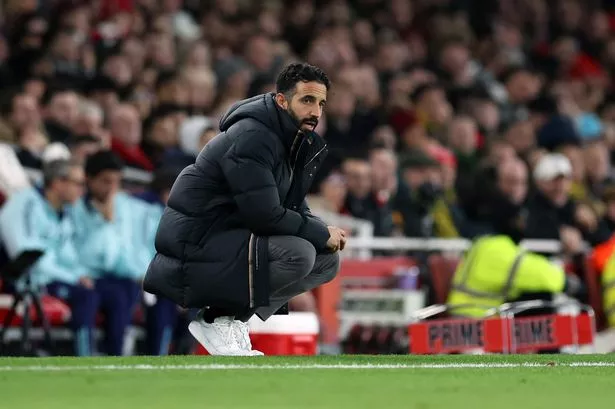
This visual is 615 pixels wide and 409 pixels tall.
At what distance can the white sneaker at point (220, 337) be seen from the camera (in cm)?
968

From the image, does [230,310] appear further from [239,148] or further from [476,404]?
[476,404]

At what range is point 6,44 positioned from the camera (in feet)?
56.1

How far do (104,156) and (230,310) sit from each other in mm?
3733

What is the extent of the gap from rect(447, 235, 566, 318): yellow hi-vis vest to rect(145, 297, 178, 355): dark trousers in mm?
A: 2166

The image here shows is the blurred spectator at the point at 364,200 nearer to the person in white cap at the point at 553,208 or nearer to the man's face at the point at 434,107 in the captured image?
the person in white cap at the point at 553,208

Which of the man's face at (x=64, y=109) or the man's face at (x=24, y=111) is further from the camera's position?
Answer: the man's face at (x=64, y=109)

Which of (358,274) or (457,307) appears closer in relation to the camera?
(457,307)

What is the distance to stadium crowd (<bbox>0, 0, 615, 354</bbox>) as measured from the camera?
1379 cm

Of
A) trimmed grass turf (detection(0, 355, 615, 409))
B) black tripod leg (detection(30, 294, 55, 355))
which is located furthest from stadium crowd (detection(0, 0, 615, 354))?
trimmed grass turf (detection(0, 355, 615, 409))

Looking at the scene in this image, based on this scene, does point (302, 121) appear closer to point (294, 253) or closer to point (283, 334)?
point (294, 253)

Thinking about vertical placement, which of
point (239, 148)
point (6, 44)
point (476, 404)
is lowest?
point (476, 404)

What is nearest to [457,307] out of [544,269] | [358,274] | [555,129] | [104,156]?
[544,269]

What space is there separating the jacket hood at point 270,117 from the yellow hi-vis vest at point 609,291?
5.42m

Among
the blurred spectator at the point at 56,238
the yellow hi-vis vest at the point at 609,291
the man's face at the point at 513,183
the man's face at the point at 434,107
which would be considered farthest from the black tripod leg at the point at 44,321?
the man's face at the point at 434,107
